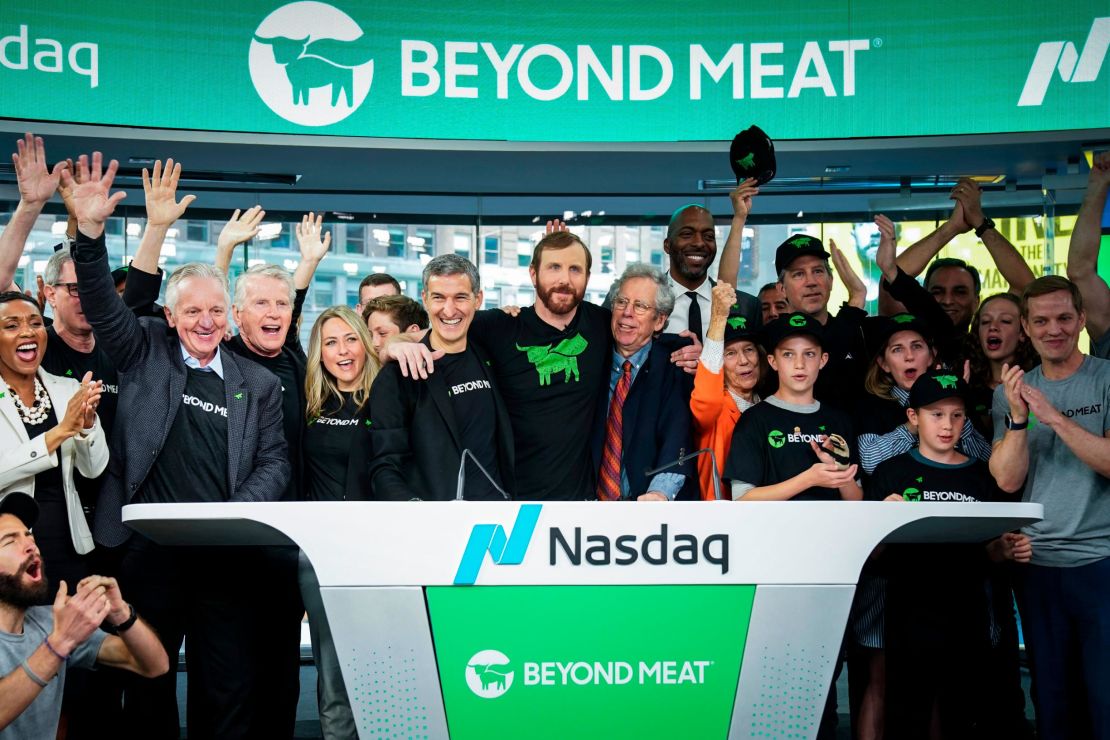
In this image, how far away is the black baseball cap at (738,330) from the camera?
500 centimetres

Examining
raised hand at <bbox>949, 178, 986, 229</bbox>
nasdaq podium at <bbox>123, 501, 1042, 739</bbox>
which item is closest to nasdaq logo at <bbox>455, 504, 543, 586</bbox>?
nasdaq podium at <bbox>123, 501, 1042, 739</bbox>

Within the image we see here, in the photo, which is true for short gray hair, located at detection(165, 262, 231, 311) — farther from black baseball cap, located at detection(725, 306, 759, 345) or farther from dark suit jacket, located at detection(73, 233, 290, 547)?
black baseball cap, located at detection(725, 306, 759, 345)

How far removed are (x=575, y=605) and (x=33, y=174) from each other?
306 cm

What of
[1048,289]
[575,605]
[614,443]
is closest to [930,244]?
[1048,289]

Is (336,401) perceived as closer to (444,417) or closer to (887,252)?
(444,417)

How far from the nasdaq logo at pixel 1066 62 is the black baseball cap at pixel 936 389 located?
251cm

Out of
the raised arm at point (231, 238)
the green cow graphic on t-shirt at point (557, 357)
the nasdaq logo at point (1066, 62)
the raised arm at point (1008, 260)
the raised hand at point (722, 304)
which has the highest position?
the nasdaq logo at point (1066, 62)

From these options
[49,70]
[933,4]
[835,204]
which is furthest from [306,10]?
[835,204]

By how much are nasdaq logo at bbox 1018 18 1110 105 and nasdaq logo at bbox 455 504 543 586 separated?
14.6 feet

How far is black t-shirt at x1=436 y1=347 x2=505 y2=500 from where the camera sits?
426cm

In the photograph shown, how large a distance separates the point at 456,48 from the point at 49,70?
2.06 meters

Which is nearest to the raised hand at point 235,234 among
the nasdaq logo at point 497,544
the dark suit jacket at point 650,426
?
the dark suit jacket at point 650,426

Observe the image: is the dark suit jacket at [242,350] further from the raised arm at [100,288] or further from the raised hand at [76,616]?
the raised hand at [76,616]

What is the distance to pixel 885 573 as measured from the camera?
456cm
